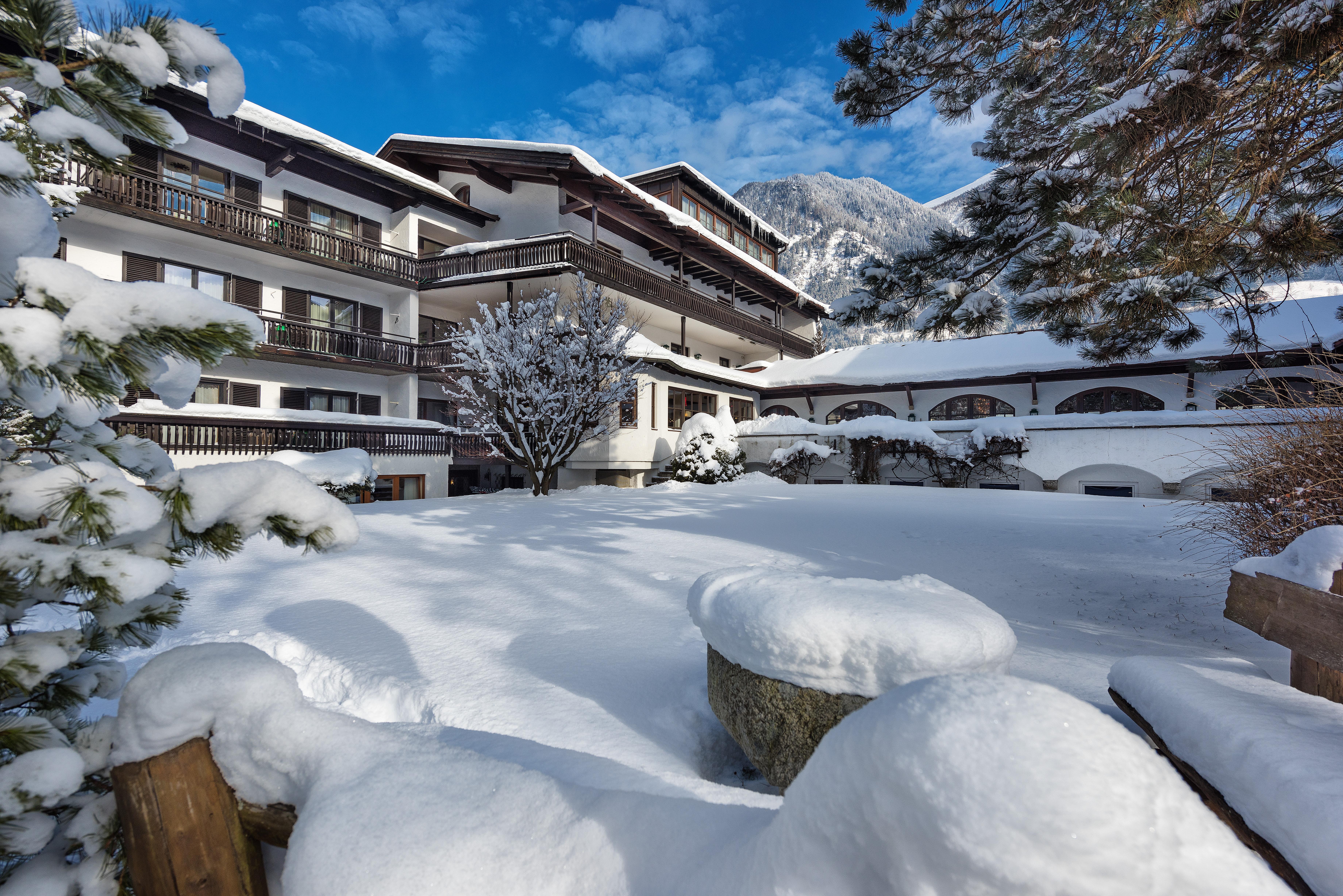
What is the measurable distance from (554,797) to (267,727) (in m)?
0.79

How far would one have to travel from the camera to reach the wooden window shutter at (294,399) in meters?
16.2

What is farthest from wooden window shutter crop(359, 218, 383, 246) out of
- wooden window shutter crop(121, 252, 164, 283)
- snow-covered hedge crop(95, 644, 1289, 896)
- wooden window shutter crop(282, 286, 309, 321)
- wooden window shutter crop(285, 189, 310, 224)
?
snow-covered hedge crop(95, 644, 1289, 896)

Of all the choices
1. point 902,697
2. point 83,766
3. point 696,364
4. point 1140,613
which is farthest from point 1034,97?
point 696,364

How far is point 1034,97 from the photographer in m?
6.15

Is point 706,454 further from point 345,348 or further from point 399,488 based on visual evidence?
point 345,348

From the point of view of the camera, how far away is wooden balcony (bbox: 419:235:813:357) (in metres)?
17.2

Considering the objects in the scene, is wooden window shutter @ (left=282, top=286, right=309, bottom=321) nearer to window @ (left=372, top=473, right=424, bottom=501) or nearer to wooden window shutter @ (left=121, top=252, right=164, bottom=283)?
wooden window shutter @ (left=121, top=252, right=164, bottom=283)

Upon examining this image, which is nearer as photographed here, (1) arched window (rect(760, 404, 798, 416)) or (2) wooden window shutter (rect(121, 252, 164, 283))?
(2) wooden window shutter (rect(121, 252, 164, 283))

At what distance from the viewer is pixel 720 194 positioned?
27.4m

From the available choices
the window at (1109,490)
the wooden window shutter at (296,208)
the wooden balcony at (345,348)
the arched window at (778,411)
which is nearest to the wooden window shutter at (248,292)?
the wooden balcony at (345,348)

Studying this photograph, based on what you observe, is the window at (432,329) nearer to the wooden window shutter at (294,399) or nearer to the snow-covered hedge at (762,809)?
the wooden window shutter at (294,399)

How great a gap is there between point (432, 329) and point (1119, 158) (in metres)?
20.5

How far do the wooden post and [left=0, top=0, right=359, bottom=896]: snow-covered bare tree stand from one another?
360 centimetres

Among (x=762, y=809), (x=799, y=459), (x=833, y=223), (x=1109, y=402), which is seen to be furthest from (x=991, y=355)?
(x=833, y=223)
